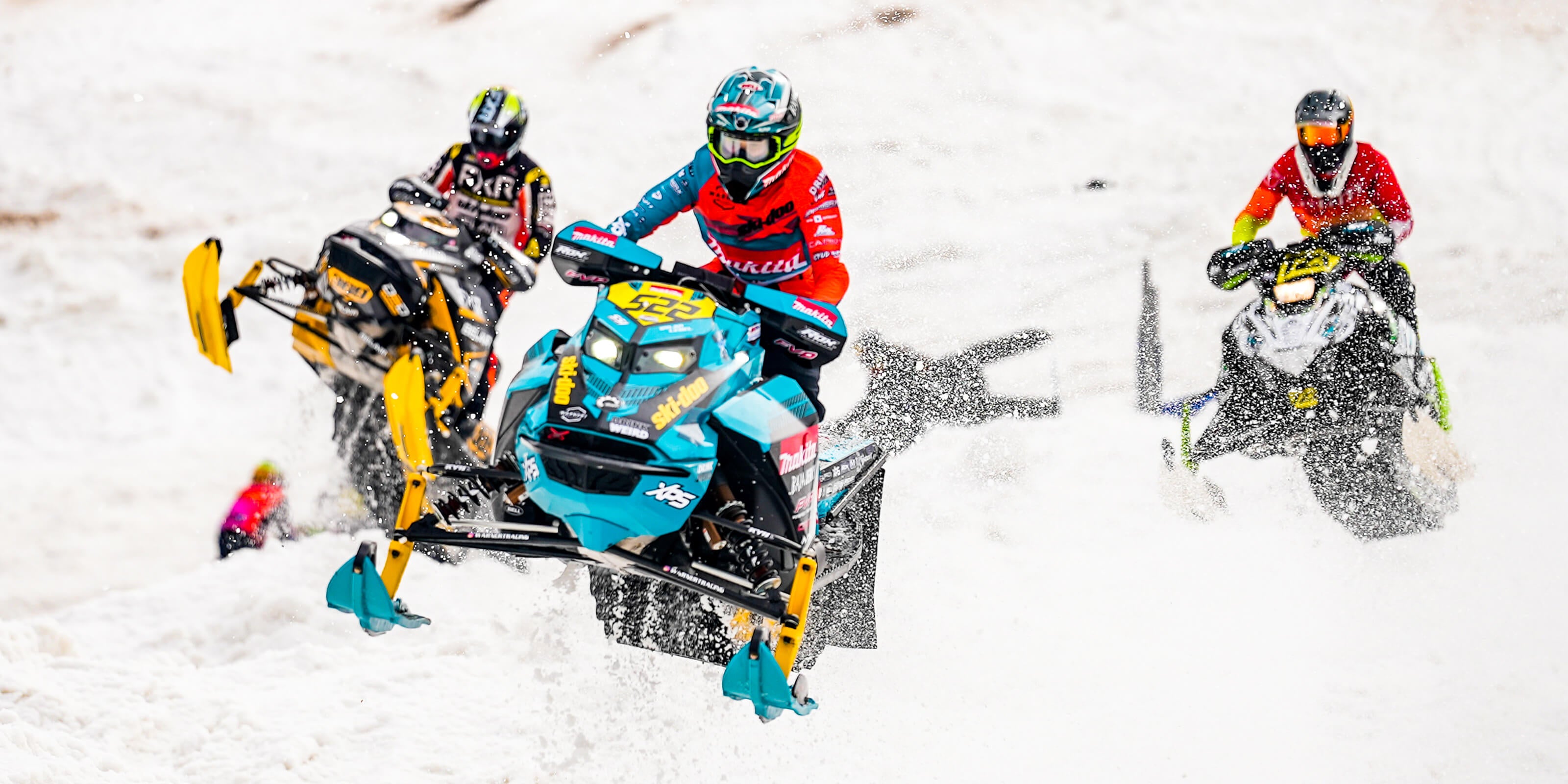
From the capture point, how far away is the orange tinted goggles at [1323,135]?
7.05 m

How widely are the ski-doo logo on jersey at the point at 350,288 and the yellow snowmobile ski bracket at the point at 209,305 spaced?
0.40 m

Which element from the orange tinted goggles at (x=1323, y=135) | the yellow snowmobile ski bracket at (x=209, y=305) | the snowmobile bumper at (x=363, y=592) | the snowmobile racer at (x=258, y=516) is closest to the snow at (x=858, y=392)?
the snowmobile racer at (x=258, y=516)

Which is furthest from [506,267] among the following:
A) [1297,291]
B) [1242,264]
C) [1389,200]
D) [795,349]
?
[1389,200]

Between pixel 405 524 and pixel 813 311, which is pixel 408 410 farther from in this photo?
pixel 813 311

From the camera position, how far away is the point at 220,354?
18.7ft

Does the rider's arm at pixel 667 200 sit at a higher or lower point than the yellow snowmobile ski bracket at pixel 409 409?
higher

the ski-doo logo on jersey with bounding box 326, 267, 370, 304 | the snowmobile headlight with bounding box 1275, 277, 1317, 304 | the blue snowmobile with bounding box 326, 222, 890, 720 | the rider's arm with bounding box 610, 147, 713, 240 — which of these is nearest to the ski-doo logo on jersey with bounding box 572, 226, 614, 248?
the blue snowmobile with bounding box 326, 222, 890, 720

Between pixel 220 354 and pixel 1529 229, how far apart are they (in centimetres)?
1160

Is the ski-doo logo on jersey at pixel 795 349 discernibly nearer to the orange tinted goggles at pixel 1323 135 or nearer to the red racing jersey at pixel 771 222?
the red racing jersey at pixel 771 222

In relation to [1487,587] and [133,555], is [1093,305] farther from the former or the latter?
[133,555]

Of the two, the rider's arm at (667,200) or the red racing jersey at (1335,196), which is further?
the red racing jersey at (1335,196)

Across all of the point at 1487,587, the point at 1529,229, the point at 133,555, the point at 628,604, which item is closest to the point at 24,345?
→ the point at 133,555

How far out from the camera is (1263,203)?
753cm

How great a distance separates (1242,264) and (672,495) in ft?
12.6
